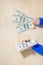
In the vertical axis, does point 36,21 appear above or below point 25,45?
above

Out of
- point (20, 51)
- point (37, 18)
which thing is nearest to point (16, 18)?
point (37, 18)

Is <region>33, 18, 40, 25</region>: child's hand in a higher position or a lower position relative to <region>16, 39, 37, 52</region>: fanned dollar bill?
higher

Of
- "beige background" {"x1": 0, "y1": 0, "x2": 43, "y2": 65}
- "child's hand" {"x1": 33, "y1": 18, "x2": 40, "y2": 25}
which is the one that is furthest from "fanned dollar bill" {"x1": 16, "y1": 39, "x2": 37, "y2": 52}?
"child's hand" {"x1": 33, "y1": 18, "x2": 40, "y2": 25}

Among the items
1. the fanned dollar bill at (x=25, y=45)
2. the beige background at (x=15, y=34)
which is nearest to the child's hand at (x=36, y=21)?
the beige background at (x=15, y=34)

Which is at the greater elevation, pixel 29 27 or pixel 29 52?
pixel 29 27

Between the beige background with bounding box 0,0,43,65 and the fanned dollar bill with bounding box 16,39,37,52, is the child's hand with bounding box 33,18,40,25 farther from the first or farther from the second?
the fanned dollar bill with bounding box 16,39,37,52

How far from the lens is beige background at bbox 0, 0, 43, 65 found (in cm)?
109

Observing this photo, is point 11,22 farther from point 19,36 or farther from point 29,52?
point 29,52

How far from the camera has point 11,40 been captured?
1128mm

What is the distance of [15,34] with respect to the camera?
3.67ft

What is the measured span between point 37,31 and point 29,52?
0.62ft

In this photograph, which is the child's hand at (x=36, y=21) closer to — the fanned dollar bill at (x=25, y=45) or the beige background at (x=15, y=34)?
the beige background at (x=15, y=34)

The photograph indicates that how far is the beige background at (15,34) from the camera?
1.09 metres

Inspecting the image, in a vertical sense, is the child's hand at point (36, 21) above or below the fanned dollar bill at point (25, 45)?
above
